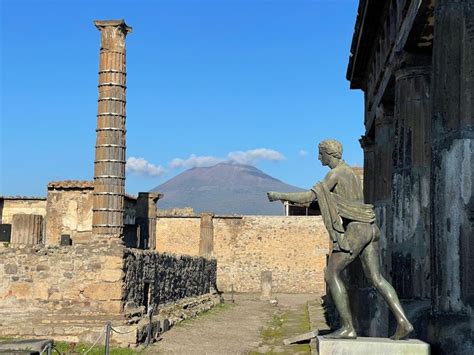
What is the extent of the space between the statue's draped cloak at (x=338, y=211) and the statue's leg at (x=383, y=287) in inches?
9.4

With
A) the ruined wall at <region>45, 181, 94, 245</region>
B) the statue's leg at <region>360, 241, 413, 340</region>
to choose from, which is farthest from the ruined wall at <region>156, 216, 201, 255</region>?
the statue's leg at <region>360, 241, 413, 340</region>

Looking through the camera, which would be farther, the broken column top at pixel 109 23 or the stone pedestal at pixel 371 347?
the broken column top at pixel 109 23

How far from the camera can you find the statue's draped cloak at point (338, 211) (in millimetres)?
6203

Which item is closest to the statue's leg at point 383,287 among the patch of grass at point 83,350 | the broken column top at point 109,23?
the patch of grass at point 83,350

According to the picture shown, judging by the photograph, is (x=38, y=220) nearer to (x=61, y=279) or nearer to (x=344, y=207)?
(x=61, y=279)

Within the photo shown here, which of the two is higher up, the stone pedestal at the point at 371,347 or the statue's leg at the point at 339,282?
the statue's leg at the point at 339,282

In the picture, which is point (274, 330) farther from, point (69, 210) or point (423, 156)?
point (69, 210)

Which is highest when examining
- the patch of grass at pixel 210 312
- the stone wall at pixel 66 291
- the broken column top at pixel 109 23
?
the broken column top at pixel 109 23

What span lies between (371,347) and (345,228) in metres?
1.21

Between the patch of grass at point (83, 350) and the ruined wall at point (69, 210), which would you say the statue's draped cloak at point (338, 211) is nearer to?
the patch of grass at point (83, 350)

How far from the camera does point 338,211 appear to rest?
6.26 m

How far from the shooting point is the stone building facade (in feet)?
17.7

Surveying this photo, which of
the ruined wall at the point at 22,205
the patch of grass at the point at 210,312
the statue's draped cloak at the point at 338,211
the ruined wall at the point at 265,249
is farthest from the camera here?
the ruined wall at the point at 265,249

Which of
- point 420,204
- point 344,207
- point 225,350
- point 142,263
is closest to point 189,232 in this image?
Result: point 142,263
